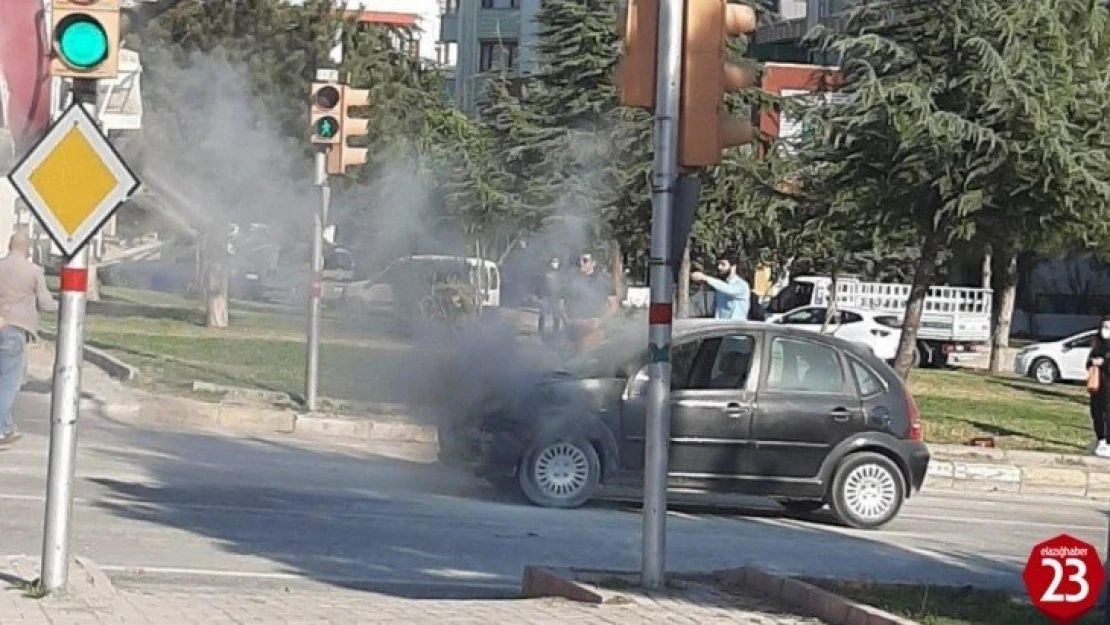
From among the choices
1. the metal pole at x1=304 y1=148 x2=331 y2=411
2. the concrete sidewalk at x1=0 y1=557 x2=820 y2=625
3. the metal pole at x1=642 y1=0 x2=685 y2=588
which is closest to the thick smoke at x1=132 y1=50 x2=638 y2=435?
the metal pole at x1=304 y1=148 x2=331 y2=411

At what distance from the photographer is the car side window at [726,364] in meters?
14.5

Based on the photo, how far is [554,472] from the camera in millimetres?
14445

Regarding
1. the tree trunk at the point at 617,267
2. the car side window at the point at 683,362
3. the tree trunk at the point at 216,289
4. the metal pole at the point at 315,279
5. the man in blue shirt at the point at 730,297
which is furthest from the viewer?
the tree trunk at the point at 216,289

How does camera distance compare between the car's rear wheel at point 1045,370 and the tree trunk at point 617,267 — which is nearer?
the tree trunk at point 617,267

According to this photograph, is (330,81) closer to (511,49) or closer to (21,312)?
(21,312)

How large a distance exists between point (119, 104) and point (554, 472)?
566 cm

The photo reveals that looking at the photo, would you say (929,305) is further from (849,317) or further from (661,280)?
(661,280)

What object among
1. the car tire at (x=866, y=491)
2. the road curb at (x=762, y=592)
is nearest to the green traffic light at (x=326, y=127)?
the car tire at (x=866, y=491)

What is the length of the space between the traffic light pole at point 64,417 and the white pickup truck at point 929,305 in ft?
113

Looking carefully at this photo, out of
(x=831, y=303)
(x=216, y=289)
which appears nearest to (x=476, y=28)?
(x=831, y=303)

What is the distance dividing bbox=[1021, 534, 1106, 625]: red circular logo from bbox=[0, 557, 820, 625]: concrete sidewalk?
361 centimetres

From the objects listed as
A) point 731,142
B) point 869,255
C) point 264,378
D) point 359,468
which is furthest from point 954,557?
point 869,255

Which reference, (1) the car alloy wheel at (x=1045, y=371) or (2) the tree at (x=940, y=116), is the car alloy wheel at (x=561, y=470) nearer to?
(2) the tree at (x=940, y=116)

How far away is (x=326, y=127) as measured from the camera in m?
20.1
